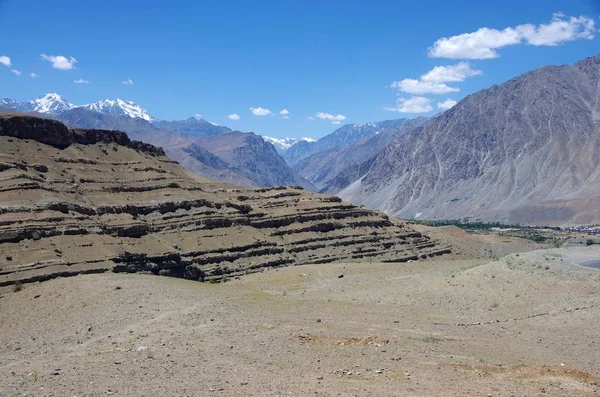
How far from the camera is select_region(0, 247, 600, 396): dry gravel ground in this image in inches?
732

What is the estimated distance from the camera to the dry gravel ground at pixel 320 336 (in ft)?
61.0

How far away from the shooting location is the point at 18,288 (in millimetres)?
45062

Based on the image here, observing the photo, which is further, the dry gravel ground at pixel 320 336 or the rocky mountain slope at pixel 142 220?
the rocky mountain slope at pixel 142 220

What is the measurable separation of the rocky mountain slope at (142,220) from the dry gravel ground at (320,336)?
36.2 ft

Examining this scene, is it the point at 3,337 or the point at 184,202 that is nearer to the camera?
the point at 3,337

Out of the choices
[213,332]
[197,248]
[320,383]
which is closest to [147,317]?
[213,332]

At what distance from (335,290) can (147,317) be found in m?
21.1

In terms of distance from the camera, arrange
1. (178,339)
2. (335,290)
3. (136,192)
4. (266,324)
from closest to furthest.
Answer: (178,339) → (266,324) → (335,290) → (136,192)

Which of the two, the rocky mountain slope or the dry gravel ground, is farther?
the rocky mountain slope

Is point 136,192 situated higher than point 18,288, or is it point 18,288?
point 136,192

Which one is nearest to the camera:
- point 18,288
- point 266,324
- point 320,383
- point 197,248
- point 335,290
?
point 320,383

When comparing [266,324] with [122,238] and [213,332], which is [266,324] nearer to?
[213,332]

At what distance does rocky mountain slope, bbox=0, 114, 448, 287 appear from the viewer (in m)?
55.2

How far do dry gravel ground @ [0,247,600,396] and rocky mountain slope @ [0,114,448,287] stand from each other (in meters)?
11.0
